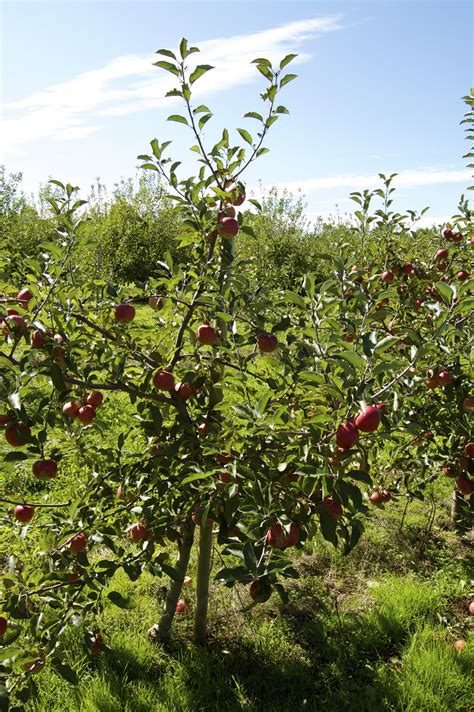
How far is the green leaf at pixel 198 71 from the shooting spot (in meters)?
2.06

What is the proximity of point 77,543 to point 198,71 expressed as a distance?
1.89 metres

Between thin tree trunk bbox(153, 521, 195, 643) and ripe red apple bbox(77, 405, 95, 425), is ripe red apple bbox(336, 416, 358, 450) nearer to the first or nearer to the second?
ripe red apple bbox(77, 405, 95, 425)

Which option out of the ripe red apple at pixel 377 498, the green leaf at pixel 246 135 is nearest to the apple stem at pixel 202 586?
the ripe red apple at pixel 377 498

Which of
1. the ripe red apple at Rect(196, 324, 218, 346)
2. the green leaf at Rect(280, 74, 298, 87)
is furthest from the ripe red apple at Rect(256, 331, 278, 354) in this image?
the green leaf at Rect(280, 74, 298, 87)

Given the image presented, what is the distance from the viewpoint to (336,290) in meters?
2.30

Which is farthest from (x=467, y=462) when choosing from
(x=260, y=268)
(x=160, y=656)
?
(x=260, y=268)

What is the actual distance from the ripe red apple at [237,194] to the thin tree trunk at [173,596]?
1435 millimetres

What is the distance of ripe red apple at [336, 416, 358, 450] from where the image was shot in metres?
1.59

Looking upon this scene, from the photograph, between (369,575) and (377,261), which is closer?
(369,575)

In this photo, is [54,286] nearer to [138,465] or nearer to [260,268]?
[138,465]

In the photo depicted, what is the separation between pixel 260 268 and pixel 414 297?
18.9ft

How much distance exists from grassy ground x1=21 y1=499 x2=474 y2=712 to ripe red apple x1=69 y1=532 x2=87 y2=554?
677 millimetres

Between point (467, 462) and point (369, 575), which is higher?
point (467, 462)

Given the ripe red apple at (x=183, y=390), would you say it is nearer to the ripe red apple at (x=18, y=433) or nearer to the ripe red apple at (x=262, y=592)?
the ripe red apple at (x=18, y=433)
